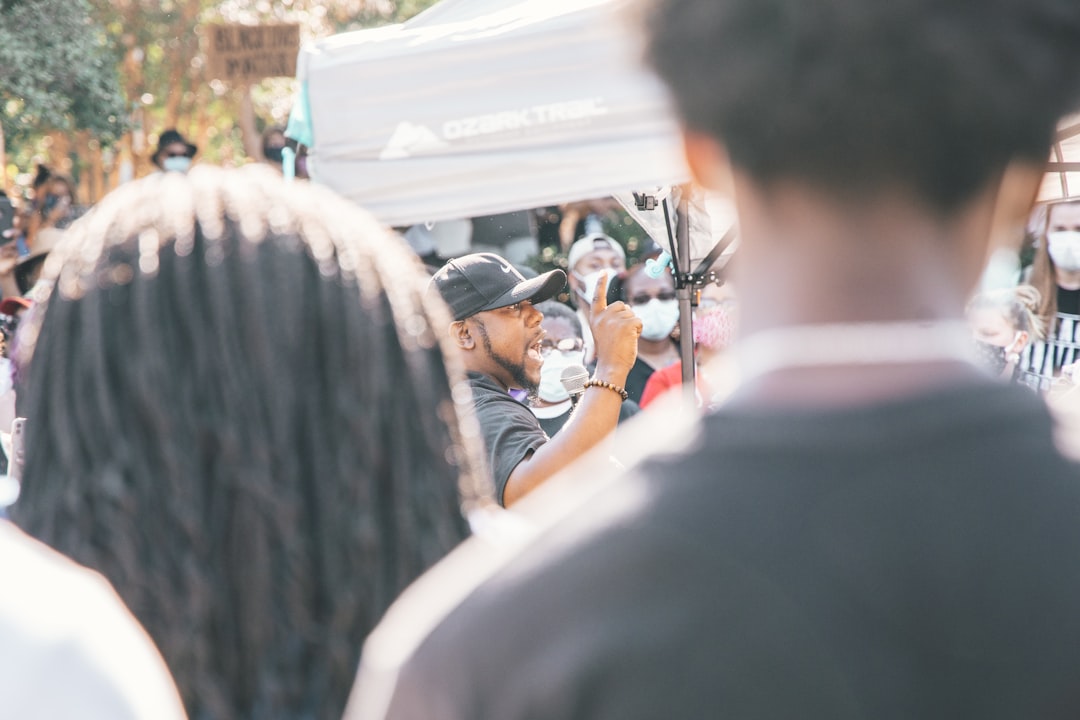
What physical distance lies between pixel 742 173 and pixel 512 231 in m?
10.1

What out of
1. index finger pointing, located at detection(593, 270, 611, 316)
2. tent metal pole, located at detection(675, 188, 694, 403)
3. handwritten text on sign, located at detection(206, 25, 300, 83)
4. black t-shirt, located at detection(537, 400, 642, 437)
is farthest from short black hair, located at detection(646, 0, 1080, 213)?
handwritten text on sign, located at detection(206, 25, 300, 83)

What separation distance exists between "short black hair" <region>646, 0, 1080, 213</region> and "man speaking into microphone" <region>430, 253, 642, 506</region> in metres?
2.53

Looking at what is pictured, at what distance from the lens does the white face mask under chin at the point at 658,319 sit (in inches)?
285

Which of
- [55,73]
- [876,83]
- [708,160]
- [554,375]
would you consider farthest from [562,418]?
[55,73]

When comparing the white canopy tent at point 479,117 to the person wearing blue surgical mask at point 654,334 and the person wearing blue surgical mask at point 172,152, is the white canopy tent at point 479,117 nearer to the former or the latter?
the person wearing blue surgical mask at point 654,334

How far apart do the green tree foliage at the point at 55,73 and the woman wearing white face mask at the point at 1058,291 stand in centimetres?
846

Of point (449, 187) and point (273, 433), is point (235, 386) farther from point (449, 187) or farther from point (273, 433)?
point (449, 187)

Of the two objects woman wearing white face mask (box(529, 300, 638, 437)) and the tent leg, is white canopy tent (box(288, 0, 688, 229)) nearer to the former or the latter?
the tent leg

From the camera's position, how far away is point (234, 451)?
3.84ft

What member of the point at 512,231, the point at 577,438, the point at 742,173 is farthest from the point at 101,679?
the point at 512,231

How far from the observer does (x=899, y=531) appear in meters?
0.89

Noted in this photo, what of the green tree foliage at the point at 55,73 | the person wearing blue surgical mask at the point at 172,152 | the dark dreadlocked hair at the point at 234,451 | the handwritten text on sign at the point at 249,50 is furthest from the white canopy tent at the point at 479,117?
the person wearing blue surgical mask at the point at 172,152

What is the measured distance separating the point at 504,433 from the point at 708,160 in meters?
2.64

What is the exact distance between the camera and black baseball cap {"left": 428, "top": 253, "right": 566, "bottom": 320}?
4.09 meters
